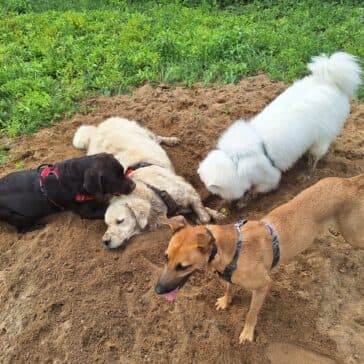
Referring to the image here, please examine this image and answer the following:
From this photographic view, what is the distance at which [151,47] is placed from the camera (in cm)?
853

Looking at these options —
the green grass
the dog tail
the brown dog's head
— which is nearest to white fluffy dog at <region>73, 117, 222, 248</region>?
the green grass

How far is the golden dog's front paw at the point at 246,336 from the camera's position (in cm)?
406

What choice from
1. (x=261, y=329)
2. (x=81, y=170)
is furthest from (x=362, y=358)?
(x=81, y=170)

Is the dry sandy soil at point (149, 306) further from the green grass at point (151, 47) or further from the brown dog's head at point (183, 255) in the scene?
the green grass at point (151, 47)

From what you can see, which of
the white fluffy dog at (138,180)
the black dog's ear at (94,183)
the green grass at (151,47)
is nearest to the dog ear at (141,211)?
the white fluffy dog at (138,180)

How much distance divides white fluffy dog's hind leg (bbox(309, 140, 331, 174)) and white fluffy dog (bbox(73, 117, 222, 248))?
1.49 m

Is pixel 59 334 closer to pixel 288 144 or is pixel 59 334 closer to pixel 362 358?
pixel 362 358

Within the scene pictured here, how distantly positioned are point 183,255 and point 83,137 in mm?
3427

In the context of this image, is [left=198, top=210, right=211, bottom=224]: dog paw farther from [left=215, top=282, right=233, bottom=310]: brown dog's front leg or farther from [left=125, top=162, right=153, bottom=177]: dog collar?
[left=215, top=282, right=233, bottom=310]: brown dog's front leg

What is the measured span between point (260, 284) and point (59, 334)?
1942mm

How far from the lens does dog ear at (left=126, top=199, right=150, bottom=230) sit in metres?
5.14

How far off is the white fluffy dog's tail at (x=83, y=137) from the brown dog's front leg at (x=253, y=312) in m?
3.42

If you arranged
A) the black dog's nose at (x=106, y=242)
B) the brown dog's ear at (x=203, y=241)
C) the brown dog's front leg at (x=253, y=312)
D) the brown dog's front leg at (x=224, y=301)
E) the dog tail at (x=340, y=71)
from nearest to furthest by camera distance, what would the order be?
the brown dog's ear at (x=203, y=241) < the brown dog's front leg at (x=253, y=312) < the brown dog's front leg at (x=224, y=301) < the black dog's nose at (x=106, y=242) < the dog tail at (x=340, y=71)

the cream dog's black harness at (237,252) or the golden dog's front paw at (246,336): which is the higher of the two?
the cream dog's black harness at (237,252)
